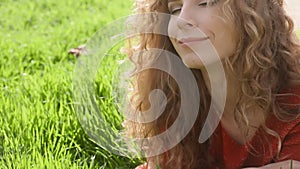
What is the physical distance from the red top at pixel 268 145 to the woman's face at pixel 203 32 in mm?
228

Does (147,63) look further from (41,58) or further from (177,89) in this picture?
(41,58)

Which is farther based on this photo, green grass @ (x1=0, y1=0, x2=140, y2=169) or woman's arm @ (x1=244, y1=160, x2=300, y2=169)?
green grass @ (x1=0, y1=0, x2=140, y2=169)

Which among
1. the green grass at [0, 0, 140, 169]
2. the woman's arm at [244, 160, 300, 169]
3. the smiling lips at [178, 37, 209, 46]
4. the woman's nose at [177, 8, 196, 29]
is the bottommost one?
the woman's arm at [244, 160, 300, 169]

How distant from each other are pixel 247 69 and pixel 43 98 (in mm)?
1060

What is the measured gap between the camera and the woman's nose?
1.91 m

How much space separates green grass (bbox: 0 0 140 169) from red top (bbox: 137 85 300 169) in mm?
371

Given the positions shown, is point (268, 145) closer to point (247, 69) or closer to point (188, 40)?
point (247, 69)

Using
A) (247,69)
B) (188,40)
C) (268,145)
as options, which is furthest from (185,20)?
(268,145)

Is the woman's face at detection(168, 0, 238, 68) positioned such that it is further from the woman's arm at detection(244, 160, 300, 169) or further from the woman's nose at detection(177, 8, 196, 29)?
the woman's arm at detection(244, 160, 300, 169)

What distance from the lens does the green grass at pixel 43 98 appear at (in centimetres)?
226

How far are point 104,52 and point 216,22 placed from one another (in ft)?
4.65

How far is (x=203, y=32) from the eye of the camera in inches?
75.2

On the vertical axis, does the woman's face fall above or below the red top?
above

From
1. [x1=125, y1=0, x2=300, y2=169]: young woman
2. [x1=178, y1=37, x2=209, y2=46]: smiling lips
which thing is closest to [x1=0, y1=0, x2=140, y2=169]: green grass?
[x1=125, y1=0, x2=300, y2=169]: young woman
